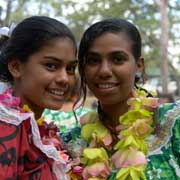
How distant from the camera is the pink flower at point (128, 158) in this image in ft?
6.68

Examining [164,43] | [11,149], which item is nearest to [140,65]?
[11,149]

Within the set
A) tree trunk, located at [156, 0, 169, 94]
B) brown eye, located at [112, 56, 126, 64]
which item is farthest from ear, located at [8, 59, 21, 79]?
tree trunk, located at [156, 0, 169, 94]

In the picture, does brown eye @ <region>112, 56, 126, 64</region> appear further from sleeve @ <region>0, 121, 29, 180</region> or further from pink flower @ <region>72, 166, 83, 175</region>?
sleeve @ <region>0, 121, 29, 180</region>

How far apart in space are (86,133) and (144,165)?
402 mm

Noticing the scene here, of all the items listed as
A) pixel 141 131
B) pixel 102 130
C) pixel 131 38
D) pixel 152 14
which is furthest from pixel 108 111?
pixel 152 14

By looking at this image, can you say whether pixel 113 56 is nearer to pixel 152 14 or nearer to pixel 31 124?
pixel 31 124

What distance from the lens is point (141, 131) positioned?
212 centimetres

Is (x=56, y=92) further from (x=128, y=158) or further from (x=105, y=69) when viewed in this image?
(x=128, y=158)

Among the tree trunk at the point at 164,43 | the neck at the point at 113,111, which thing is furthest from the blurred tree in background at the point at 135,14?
the neck at the point at 113,111

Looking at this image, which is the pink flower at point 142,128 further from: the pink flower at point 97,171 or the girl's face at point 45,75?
the girl's face at point 45,75

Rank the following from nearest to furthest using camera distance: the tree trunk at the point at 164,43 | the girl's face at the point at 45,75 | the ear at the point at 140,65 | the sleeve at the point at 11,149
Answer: the sleeve at the point at 11,149, the girl's face at the point at 45,75, the ear at the point at 140,65, the tree trunk at the point at 164,43

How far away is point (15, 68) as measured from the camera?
1.88 meters

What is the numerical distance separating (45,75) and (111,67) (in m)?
0.41

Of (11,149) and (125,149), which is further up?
(11,149)
